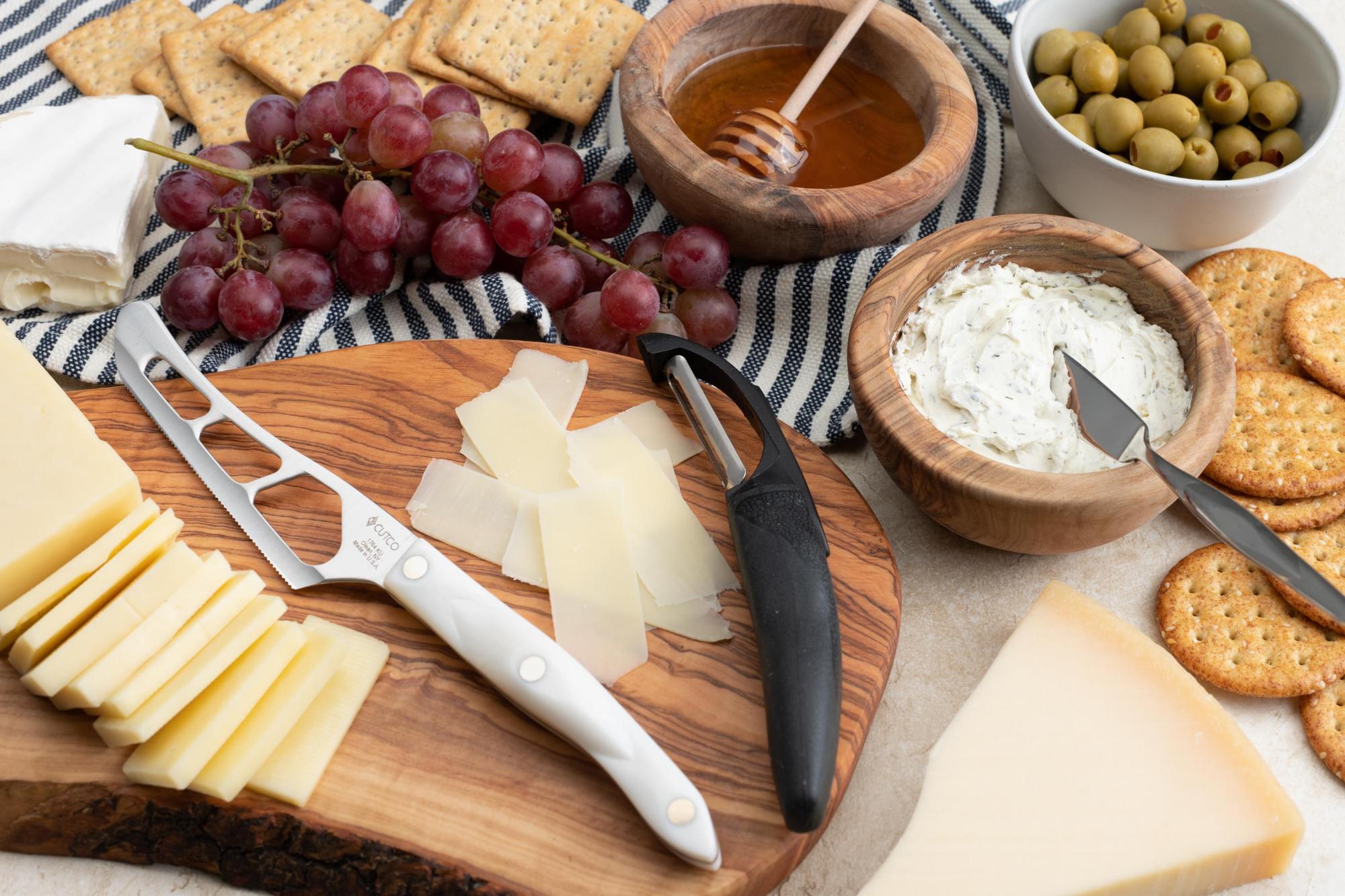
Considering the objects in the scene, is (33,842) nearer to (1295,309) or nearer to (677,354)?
(677,354)

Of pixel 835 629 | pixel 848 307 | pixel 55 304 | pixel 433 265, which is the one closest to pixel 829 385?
pixel 848 307

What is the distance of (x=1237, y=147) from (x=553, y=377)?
1.03m

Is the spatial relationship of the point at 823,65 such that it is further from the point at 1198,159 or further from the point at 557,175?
the point at 1198,159

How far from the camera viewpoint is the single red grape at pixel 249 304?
1.41 m

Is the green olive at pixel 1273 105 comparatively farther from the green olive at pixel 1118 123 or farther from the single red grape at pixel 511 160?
the single red grape at pixel 511 160

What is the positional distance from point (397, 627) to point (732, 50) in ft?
3.42

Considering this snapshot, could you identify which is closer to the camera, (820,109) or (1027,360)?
(1027,360)

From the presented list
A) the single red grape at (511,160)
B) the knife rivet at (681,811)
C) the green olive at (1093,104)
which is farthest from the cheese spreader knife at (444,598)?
the green olive at (1093,104)

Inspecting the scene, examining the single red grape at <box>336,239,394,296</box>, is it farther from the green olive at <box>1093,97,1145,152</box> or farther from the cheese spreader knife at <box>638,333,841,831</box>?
the green olive at <box>1093,97,1145,152</box>

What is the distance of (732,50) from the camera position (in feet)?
5.45

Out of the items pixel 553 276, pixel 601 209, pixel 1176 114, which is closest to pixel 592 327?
pixel 553 276

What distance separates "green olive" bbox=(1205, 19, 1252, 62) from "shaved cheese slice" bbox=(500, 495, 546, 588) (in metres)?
1.22

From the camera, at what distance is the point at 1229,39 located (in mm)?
1552

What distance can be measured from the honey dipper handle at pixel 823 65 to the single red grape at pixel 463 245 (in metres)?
0.47
